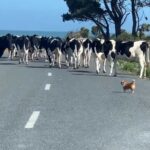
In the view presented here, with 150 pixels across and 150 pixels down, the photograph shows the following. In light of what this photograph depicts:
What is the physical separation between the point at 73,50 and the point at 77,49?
1.18ft

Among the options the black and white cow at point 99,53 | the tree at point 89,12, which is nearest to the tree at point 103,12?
the tree at point 89,12

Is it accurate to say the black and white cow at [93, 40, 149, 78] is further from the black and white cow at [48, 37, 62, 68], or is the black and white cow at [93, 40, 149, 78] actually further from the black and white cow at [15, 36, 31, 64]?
the black and white cow at [15, 36, 31, 64]

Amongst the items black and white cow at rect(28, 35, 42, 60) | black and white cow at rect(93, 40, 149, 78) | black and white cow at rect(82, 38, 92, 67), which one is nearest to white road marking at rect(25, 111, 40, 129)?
black and white cow at rect(93, 40, 149, 78)

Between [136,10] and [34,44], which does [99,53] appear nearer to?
[34,44]

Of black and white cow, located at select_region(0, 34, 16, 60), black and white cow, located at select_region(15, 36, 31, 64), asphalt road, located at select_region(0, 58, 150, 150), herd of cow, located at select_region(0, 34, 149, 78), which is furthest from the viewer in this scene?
black and white cow, located at select_region(0, 34, 16, 60)

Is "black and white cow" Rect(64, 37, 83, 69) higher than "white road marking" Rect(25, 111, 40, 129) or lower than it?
higher

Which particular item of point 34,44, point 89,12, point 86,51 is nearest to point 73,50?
point 86,51

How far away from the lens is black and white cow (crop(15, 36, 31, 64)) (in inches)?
1519

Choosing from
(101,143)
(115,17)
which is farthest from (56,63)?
(115,17)

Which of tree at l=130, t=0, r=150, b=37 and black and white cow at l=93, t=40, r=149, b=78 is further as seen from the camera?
tree at l=130, t=0, r=150, b=37

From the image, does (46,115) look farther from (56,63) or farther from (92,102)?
(56,63)

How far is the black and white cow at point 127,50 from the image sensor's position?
29.1 metres

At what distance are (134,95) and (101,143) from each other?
26.3 feet

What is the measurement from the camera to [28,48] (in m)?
39.2
